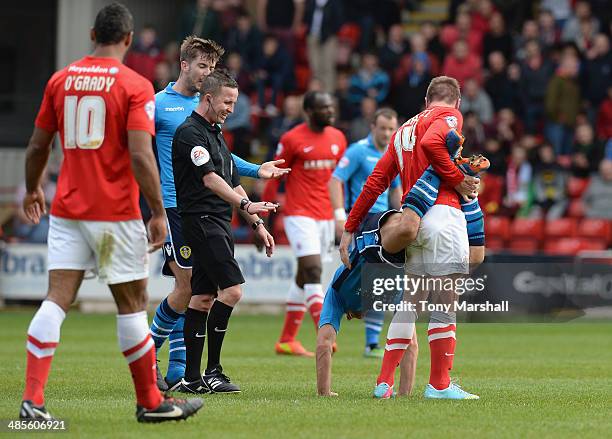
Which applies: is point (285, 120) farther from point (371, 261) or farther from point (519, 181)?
point (371, 261)

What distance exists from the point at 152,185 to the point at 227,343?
8.20 meters

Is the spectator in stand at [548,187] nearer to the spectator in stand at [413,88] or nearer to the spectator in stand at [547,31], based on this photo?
the spectator in stand at [413,88]

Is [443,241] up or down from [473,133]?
up

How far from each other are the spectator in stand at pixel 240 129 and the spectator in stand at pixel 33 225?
344 centimetres

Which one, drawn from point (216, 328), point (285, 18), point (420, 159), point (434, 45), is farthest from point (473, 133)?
point (420, 159)

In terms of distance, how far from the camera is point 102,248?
24.8 feet

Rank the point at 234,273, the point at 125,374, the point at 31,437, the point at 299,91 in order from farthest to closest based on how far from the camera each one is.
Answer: the point at 299,91, the point at 125,374, the point at 234,273, the point at 31,437

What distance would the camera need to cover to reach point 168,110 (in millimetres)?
10234

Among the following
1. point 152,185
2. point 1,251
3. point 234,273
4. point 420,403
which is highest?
point 152,185

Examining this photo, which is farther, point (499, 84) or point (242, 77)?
point (242, 77)

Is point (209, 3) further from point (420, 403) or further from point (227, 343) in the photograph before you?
point (420, 403)

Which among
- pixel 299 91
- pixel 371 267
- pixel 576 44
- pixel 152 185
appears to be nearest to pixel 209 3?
pixel 299 91

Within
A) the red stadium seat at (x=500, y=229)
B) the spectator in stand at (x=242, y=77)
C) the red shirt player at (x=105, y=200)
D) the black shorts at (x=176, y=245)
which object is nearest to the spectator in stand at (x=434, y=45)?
the spectator in stand at (x=242, y=77)

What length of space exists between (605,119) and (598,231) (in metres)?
2.93
